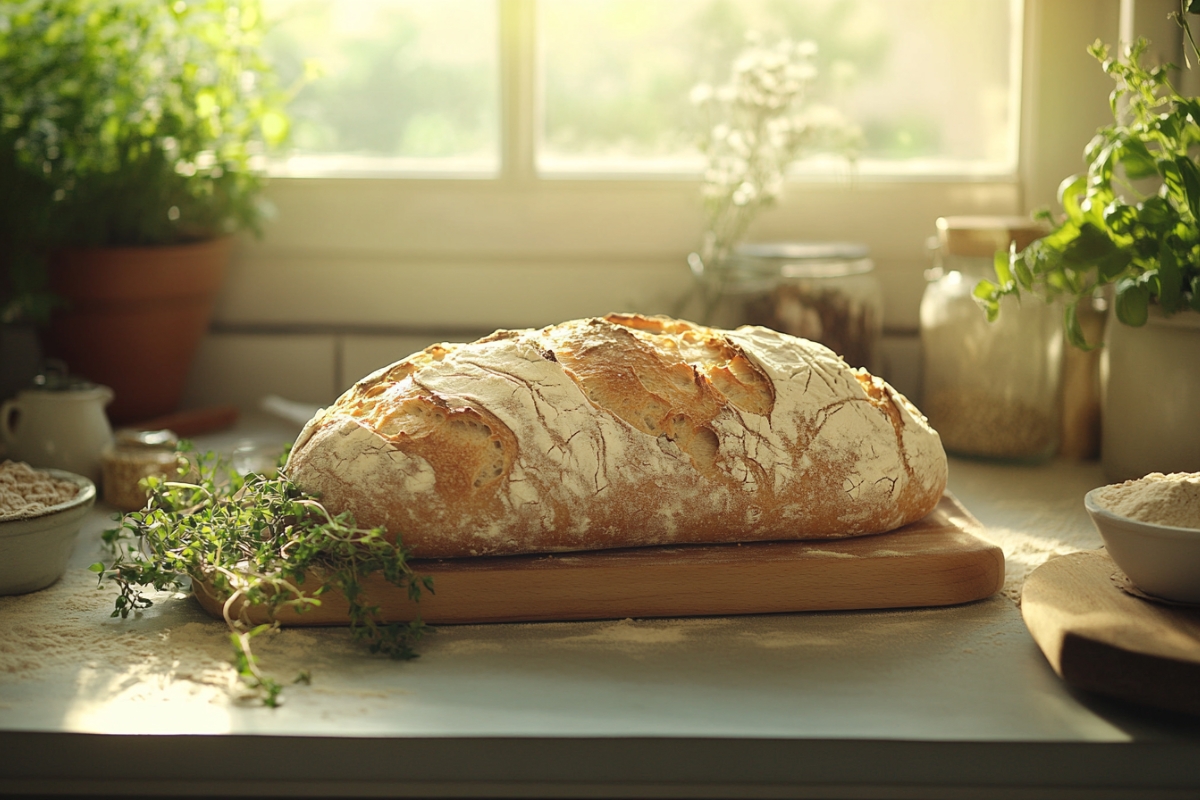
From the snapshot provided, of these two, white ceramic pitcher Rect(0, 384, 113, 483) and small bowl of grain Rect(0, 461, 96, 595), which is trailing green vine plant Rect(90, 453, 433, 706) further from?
white ceramic pitcher Rect(0, 384, 113, 483)

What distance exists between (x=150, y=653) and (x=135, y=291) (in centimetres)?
80

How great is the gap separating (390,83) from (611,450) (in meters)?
1.06

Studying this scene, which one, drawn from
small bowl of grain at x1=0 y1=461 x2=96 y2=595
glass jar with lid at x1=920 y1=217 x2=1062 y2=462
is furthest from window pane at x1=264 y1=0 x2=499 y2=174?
small bowl of grain at x1=0 y1=461 x2=96 y2=595

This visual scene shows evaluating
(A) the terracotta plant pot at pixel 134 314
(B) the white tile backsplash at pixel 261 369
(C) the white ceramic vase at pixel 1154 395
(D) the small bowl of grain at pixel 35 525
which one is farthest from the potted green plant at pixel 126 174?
(C) the white ceramic vase at pixel 1154 395

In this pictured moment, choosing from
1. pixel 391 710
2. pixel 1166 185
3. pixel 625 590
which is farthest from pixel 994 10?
pixel 391 710

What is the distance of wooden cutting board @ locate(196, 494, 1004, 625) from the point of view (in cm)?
101

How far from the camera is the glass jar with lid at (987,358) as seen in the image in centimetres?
149

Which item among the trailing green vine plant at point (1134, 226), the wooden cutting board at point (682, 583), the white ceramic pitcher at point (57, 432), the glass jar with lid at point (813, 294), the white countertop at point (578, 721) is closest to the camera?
the white countertop at point (578, 721)

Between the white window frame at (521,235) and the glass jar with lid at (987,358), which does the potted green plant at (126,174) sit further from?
the glass jar with lid at (987,358)

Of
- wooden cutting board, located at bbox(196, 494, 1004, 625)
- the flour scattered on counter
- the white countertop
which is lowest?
the white countertop

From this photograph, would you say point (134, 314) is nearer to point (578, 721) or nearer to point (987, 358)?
point (578, 721)

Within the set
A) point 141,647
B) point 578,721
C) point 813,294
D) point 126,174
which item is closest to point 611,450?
point 578,721

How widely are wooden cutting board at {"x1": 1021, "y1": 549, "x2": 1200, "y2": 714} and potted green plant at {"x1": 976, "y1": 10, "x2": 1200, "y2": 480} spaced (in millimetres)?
391

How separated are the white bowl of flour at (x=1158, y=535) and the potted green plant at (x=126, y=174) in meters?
1.26
